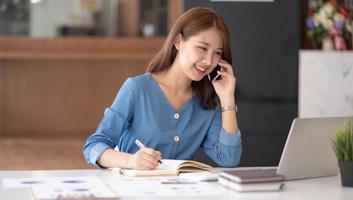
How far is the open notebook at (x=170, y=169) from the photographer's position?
2350 mm

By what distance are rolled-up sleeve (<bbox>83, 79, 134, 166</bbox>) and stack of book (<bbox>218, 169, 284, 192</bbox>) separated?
513 mm

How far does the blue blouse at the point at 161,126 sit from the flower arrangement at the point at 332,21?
8.02 feet

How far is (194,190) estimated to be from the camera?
6.97 feet

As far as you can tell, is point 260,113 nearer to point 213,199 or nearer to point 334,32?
point 334,32

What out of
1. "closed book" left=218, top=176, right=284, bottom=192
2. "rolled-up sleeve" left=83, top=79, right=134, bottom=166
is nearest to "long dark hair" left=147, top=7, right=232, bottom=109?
"rolled-up sleeve" left=83, top=79, right=134, bottom=166

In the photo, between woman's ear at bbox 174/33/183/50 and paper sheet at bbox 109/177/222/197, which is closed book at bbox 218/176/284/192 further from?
woman's ear at bbox 174/33/183/50

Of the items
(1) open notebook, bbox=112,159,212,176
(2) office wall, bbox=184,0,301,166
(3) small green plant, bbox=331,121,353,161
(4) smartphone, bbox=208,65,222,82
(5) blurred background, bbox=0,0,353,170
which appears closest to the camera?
(3) small green plant, bbox=331,121,353,161

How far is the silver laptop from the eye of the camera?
229 cm

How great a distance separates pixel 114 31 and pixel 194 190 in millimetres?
5763

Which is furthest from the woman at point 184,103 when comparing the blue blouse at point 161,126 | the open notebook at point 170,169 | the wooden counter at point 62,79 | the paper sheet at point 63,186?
the wooden counter at point 62,79

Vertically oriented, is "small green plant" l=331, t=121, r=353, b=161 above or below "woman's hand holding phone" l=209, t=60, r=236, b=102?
below

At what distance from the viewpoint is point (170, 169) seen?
2424 millimetres

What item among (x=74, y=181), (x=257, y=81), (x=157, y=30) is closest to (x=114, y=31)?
(x=157, y=30)

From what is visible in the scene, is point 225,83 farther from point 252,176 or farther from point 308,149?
point 252,176
